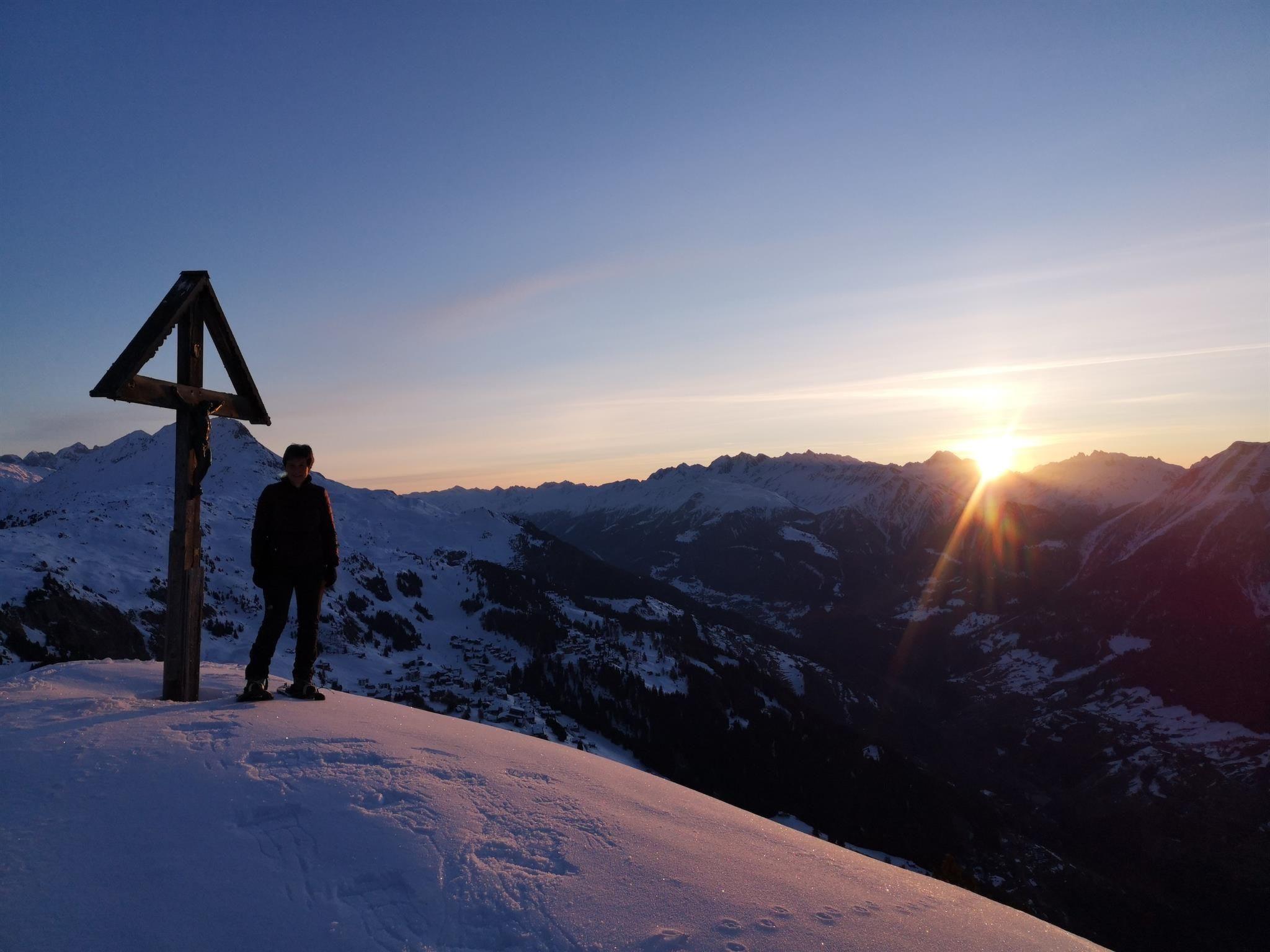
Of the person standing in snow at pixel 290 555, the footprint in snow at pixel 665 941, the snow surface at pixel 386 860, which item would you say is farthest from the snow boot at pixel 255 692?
the footprint in snow at pixel 665 941

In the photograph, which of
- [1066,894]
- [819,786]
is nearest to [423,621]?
[819,786]

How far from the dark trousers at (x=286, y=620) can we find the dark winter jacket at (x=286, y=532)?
0.16 metres

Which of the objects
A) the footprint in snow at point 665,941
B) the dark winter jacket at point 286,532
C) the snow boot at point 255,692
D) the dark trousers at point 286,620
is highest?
the dark winter jacket at point 286,532

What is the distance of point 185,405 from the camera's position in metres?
9.09

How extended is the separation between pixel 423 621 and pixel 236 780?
19158 centimetres

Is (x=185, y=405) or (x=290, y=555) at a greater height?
(x=185, y=405)

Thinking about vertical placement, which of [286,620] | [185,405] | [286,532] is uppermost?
[185,405]

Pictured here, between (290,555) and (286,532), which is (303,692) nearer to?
(290,555)

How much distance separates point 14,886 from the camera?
3.83m

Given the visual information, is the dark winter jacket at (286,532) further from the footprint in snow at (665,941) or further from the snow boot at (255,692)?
the footprint in snow at (665,941)

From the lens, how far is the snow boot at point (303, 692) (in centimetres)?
868

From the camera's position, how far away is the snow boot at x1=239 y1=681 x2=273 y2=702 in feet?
27.1

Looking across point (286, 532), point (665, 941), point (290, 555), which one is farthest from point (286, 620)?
point (665, 941)

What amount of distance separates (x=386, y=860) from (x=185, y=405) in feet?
23.0
